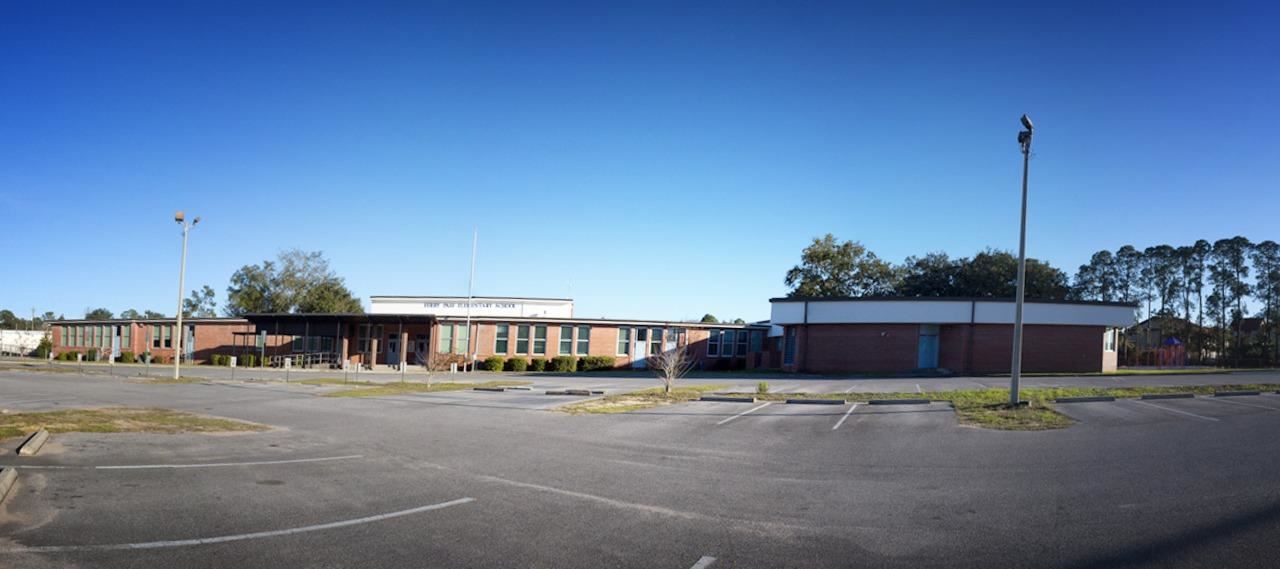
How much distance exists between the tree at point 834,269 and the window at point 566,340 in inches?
1040

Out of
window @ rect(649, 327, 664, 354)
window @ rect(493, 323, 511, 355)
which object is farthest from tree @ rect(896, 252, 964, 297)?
window @ rect(493, 323, 511, 355)

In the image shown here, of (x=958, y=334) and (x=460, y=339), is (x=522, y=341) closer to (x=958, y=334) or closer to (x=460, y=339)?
(x=460, y=339)

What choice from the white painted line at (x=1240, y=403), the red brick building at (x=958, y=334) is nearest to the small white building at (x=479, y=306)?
the red brick building at (x=958, y=334)

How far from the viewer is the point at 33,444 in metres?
10.7

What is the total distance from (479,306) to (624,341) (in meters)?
18.6

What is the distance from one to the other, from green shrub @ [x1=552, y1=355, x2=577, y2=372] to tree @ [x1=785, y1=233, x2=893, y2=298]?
92.0 feet

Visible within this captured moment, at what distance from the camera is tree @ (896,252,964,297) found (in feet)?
235

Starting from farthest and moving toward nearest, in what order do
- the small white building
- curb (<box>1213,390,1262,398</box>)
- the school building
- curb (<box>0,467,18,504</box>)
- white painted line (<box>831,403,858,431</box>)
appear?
the small white building < the school building < curb (<box>1213,390,1262,398</box>) < white painted line (<box>831,403,858,431</box>) < curb (<box>0,467,18,504</box>)

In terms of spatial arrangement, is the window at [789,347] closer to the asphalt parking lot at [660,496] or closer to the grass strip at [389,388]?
the grass strip at [389,388]

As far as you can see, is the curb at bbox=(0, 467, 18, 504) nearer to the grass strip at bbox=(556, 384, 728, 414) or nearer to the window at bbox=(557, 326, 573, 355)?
the grass strip at bbox=(556, 384, 728, 414)

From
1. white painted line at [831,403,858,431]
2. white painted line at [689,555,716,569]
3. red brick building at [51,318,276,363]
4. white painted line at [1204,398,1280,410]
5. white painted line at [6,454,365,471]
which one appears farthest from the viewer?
red brick building at [51,318,276,363]

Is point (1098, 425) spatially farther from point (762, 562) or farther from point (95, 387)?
point (95, 387)

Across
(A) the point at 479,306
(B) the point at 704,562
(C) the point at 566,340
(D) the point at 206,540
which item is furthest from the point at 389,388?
(A) the point at 479,306

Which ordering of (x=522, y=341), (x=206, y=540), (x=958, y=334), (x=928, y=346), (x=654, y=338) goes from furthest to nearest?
(x=654, y=338) < (x=522, y=341) < (x=928, y=346) < (x=958, y=334) < (x=206, y=540)
